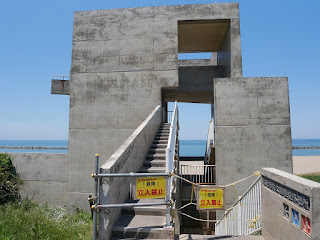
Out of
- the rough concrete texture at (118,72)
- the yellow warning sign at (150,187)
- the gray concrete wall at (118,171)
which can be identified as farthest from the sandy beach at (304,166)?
the yellow warning sign at (150,187)

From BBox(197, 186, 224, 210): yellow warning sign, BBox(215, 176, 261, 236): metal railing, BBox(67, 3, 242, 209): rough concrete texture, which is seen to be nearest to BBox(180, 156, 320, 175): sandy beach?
BBox(67, 3, 242, 209): rough concrete texture

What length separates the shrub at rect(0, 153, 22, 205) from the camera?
32.8 feet

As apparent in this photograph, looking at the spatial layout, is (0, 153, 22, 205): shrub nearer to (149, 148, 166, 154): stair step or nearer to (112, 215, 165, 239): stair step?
(149, 148, 166, 154): stair step

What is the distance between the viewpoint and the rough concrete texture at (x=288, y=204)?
2.70 m

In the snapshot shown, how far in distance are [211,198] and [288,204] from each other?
1.41 m

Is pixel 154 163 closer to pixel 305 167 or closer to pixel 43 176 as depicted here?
pixel 43 176

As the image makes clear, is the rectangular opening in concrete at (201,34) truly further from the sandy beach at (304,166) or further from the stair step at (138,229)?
the sandy beach at (304,166)

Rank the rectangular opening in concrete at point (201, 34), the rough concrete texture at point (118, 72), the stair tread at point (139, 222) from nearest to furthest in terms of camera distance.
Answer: the stair tread at point (139, 222), the rough concrete texture at point (118, 72), the rectangular opening in concrete at point (201, 34)

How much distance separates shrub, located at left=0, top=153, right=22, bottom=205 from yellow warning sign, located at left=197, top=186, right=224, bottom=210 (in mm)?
9234

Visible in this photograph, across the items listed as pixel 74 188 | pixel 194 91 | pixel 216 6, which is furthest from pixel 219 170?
pixel 216 6

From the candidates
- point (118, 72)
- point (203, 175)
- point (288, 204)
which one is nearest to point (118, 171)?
point (288, 204)

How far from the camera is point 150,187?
396cm

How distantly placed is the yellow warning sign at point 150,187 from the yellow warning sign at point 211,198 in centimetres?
84

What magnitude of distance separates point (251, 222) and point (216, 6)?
31.6 ft
